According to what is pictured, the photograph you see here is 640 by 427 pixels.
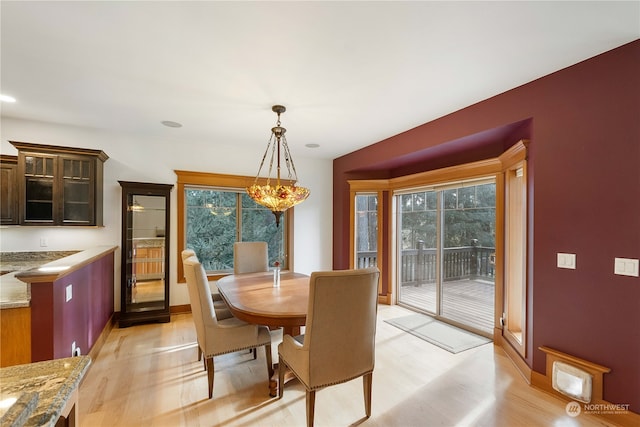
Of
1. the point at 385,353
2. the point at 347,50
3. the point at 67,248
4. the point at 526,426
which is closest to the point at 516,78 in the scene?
the point at 347,50

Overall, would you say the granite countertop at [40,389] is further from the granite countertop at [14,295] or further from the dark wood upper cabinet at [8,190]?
the dark wood upper cabinet at [8,190]

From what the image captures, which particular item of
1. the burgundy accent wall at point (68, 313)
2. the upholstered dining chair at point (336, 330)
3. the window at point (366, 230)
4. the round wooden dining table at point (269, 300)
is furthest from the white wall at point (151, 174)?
the upholstered dining chair at point (336, 330)

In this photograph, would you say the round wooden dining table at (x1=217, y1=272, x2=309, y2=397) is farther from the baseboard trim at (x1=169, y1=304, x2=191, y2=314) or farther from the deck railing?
the deck railing

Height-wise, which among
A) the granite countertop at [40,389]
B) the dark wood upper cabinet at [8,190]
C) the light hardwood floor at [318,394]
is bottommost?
the light hardwood floor at [318,394]

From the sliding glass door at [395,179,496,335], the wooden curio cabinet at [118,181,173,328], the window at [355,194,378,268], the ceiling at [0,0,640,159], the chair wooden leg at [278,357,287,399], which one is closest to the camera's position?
the ceiling at [0,0,640,159]

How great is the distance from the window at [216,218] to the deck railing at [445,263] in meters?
1.97

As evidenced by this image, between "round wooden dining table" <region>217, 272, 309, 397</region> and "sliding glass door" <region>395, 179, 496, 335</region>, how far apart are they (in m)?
2.12

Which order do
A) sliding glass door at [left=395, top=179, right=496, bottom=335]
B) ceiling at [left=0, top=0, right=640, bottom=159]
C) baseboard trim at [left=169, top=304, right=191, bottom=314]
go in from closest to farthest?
1. ceiling at [left=0, top=0, right=640, bottom=159]
2. sliding glass door at [left=395, top=179, right=496, bottom=335]
3. baseboard trim at [left=169, top=304, right=191, bottom=314]

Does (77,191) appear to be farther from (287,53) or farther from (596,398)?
(596,398)

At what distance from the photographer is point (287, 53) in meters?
2.00

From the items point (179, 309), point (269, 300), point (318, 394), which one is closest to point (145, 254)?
point (179, 309)

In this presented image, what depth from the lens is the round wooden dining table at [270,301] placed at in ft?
6.53

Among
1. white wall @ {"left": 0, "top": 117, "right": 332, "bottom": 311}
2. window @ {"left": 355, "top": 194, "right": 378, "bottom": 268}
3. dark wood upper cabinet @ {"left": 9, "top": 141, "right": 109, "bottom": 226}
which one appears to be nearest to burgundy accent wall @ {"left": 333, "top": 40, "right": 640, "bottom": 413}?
window @ {"left": 355, "top": 194, "right": 378, "bottom": 268}

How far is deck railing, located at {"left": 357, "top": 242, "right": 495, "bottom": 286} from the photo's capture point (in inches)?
139
